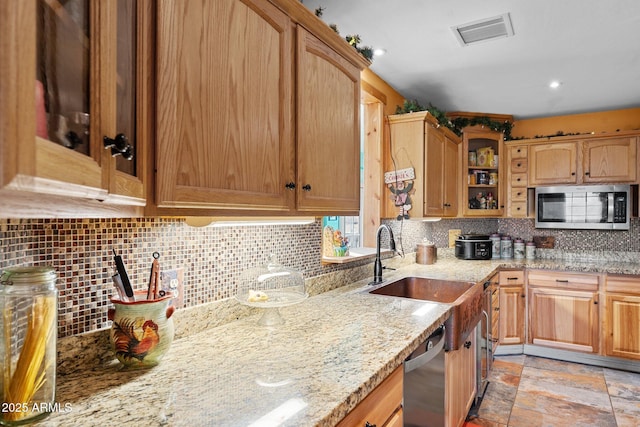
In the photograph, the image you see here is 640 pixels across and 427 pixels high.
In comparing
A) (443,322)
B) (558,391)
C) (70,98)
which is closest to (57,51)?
(70,98)

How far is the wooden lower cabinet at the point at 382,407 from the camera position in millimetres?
1008

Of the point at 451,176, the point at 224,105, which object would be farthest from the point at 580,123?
the point at 224,105

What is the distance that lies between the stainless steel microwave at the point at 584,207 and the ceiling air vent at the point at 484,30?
7.12 ft

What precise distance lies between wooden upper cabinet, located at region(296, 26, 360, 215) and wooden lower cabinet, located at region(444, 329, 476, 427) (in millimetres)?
900

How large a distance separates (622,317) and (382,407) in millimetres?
3201

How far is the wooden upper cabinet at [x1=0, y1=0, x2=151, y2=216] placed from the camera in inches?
14.1

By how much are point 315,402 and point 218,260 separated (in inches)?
30.3

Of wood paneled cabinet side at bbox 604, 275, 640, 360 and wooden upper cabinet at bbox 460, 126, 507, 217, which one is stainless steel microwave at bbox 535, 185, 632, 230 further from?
wood paneled cabinet side at bbox 604, 275, 640, 360

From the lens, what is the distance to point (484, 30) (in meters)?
2.25

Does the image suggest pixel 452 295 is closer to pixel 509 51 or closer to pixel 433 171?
pixel 433 171

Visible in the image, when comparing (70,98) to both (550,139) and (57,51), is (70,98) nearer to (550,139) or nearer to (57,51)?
(57,51)

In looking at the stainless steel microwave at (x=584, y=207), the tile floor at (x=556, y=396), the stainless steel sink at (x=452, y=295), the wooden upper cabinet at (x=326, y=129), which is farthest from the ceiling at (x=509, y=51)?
the tile floor at (x=556, y=396)

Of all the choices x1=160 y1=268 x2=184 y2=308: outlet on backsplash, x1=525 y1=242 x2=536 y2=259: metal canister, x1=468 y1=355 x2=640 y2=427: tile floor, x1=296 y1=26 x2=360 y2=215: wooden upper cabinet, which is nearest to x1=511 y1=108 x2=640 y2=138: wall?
x1=525 y1=242 x2=536 y2=259: metal canister

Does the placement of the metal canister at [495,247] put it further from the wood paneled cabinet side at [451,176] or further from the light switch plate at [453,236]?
the wood paneled cabinet side at [451,176]
